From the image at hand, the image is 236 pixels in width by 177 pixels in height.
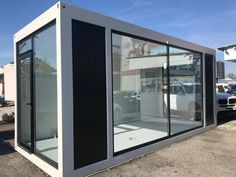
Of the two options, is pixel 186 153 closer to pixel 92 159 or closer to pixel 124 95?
pixel 124 95

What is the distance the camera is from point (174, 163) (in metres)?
5.15

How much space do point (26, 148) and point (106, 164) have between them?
2128 mm

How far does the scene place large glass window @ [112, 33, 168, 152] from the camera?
5.64 meters

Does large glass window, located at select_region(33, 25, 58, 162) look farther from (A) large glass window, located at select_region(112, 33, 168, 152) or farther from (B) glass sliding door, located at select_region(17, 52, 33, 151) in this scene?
(A) large glass window, located at select_region(112, 33, 168, 152)

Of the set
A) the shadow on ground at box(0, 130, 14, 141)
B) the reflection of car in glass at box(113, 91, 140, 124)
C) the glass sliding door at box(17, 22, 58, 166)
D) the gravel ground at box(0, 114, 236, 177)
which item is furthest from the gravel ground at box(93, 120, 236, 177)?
the shadow on ground at box(0, 130, 14, 141)

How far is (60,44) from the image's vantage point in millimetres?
4168

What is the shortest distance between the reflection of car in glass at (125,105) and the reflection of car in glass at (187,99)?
4.09ft

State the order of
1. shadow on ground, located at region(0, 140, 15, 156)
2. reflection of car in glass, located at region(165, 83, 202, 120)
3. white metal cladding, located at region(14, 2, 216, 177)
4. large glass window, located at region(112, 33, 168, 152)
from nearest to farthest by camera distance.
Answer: white metal cladding, located at region(14, 2, 216, 177) < large glass window, located at region(112, 33, 168, 152) < shadow on ground, located at region(0, 140, 15, 156) < reflection of car in glass, located at region(165, 83, 202, 120)

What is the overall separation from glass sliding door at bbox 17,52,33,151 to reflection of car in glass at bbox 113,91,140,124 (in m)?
1.93

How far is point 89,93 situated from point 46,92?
1.05 metres

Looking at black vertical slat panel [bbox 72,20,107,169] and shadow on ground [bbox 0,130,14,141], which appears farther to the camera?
shadow on ground [bbox 0,130,14,141]

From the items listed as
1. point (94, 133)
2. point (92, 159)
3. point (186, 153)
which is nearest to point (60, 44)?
point (94, 133)

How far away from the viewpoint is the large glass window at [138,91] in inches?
222

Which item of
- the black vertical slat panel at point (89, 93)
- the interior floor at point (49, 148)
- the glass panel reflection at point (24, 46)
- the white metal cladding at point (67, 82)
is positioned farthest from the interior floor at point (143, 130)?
the glass panel reflection at point (24, 46)
